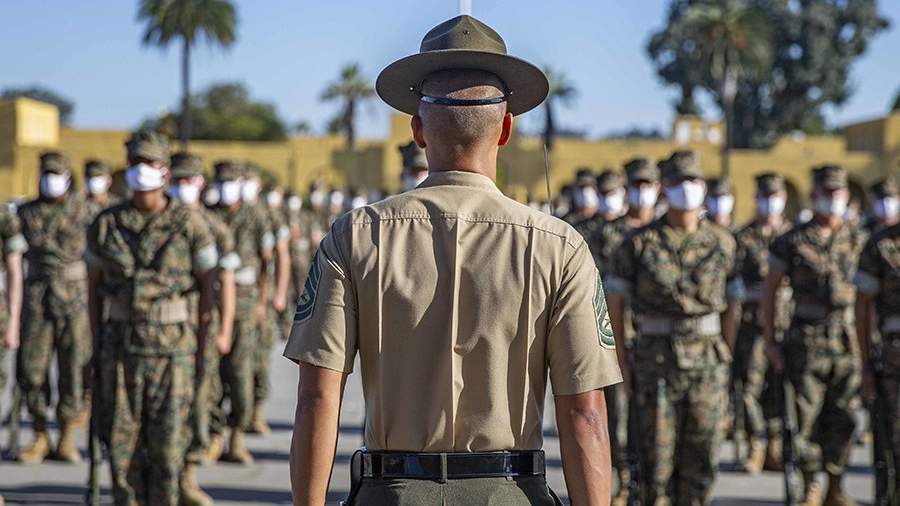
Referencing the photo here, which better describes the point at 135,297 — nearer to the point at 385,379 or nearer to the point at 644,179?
the point at 644,179

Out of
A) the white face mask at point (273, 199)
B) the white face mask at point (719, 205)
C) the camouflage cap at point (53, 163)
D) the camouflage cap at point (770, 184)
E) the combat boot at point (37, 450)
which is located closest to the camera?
the camouflage cap at point (53, 163)

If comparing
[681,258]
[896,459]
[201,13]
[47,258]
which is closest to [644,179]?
[681,258]

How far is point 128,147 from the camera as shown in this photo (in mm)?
7688

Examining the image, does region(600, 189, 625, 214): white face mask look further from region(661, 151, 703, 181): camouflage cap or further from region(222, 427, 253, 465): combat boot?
region(222, 427, 253, 465): combat boot

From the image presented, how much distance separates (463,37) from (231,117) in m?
86.9

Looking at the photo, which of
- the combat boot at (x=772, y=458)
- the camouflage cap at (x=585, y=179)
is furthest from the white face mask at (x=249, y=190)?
the combat boot at (x=772, y=458)

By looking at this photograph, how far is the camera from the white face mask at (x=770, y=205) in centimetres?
1130

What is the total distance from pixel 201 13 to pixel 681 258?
5711cm

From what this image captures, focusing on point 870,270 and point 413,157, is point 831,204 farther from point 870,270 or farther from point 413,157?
point 413,157

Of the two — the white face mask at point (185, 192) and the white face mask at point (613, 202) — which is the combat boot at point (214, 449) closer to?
the white face mask at point (185, 192)

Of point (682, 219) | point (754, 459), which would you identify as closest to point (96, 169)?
point (754, 459)

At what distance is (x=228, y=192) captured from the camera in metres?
11.5

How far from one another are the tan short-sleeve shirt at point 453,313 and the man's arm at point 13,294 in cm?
672

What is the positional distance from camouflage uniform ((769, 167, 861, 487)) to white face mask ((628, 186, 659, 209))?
0.88 metres
